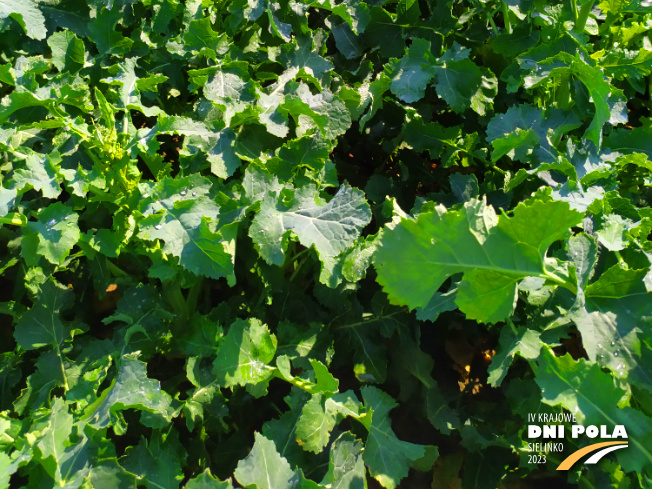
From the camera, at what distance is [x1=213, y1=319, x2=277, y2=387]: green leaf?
1.73 m

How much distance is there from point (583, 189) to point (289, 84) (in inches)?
42.7

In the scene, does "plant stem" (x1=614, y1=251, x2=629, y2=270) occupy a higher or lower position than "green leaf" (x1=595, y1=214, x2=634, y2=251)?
lower

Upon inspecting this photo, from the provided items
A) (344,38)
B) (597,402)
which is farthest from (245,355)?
(344,38)

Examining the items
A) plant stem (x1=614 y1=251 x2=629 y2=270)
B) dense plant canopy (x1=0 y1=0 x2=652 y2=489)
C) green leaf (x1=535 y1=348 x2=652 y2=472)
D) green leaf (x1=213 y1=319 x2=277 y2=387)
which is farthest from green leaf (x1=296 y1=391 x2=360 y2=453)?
plant stem (x1=614 y1=251 x2=629 y2=270)

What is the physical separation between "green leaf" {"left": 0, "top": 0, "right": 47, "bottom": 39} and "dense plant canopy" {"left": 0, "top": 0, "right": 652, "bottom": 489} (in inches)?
0.5

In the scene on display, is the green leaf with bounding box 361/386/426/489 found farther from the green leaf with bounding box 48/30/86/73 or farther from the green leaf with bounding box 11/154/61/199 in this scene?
the green leaf with bounding box 48/30/86/73

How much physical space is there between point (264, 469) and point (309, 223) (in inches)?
28.3

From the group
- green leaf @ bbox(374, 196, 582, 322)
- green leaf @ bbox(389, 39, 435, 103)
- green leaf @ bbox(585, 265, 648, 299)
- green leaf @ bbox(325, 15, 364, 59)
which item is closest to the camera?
green leaf @ bbox(374, 196, 582, 322)

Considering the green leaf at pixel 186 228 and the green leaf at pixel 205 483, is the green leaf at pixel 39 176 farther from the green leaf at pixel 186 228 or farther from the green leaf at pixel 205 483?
the green leaf at pixel 205 483

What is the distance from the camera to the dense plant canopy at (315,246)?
147 centimetres

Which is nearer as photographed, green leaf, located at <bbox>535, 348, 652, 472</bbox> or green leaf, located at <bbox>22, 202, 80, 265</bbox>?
green leaf, located at <bbox>535, 348, 652, 472</bbox>

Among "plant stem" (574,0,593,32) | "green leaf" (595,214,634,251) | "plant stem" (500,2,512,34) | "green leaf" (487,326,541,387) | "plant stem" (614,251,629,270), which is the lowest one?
"green leaf" (487,326,541,387)

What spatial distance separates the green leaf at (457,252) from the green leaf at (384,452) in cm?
54

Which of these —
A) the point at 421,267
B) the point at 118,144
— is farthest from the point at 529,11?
the point at 118,144
